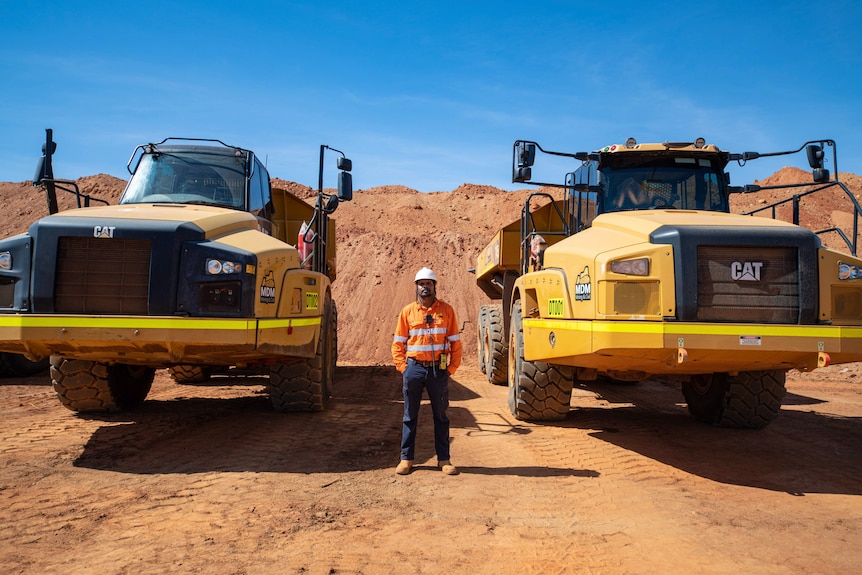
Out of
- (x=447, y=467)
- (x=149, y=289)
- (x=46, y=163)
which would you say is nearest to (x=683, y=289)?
(x=447, y=467)

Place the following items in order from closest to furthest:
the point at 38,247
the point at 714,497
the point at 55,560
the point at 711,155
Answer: the point at 55,560 < the point at 714,497 < the point at 38,247 < the point at 711,155

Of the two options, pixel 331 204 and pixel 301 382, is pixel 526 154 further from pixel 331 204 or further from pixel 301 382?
pixel 301 382

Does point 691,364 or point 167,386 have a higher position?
point 691,364

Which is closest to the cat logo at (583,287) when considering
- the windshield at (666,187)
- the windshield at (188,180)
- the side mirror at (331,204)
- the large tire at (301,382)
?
the windshield at (666,187)

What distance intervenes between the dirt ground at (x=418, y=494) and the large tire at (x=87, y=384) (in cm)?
16

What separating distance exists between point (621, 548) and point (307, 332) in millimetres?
3550

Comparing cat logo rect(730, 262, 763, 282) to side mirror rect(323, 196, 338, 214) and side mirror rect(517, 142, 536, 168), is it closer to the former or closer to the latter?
side mirror rect(517, 142, 536, 168)

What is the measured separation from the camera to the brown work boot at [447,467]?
545cm

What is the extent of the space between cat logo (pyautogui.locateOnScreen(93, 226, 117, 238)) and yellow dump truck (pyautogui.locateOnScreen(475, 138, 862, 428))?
357 cm

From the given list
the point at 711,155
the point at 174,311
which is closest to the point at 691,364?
the point at 711,155

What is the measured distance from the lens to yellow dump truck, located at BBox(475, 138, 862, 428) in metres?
5.24

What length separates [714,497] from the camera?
500cm

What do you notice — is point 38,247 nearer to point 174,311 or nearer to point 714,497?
point 174,311

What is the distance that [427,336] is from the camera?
5.63 meters
